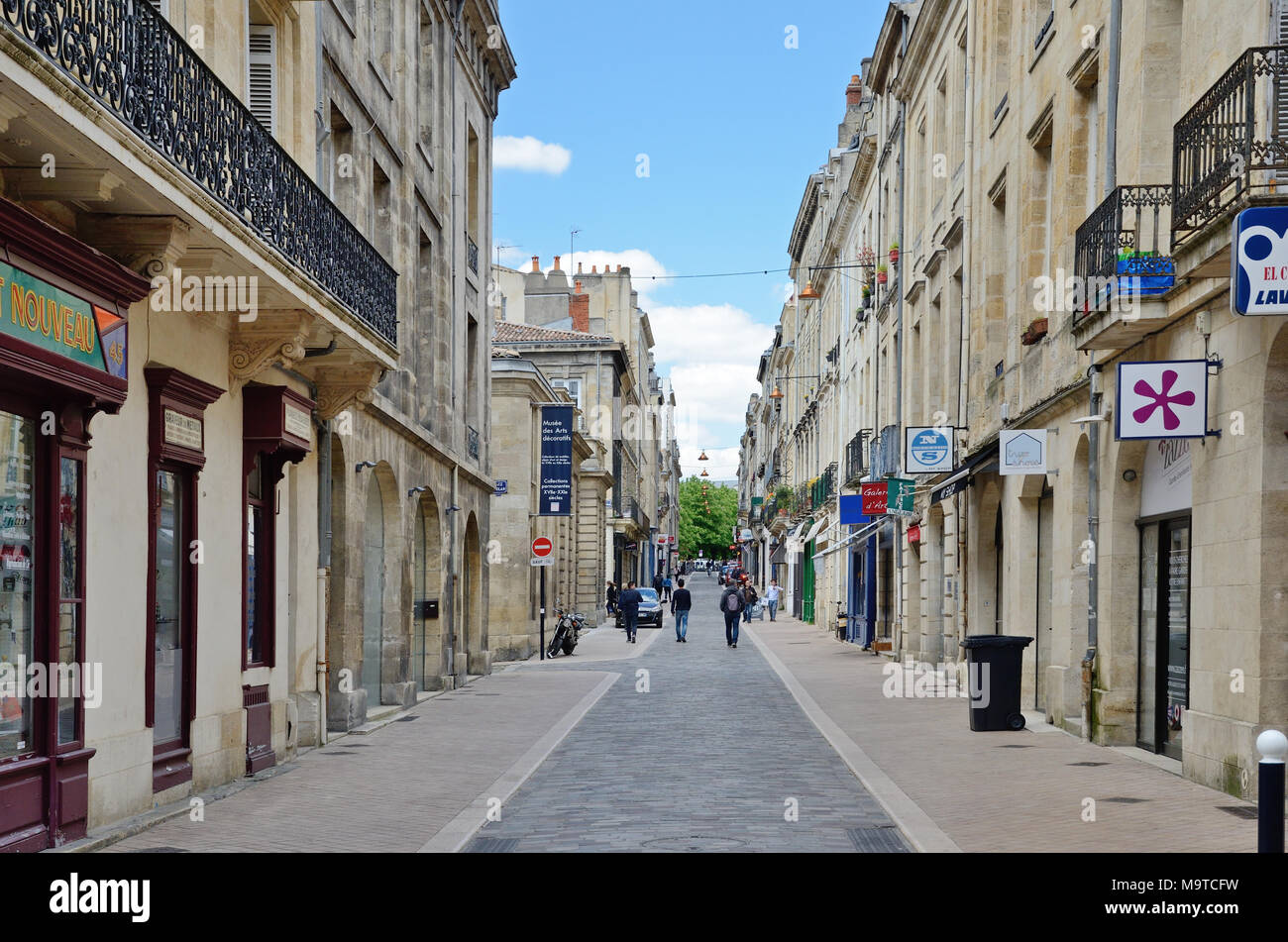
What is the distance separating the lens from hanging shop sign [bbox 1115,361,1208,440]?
1184cm

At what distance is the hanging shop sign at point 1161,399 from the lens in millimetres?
11844

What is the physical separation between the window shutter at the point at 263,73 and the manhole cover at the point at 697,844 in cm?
855

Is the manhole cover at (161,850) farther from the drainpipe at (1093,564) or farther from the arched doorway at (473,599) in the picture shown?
the arched doorway at (473,599)

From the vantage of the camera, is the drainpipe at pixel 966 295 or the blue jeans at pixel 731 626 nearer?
the drainpipe at pixel 966 295

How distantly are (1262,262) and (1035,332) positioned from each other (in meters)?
Answer: 8.95

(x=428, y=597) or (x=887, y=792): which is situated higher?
(x=428, y=597)

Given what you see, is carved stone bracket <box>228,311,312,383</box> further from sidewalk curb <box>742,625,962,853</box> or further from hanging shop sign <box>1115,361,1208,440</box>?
hanging shop sign <box>1115,361,1208,440</box>

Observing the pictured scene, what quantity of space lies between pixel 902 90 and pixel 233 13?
2133 centimetres

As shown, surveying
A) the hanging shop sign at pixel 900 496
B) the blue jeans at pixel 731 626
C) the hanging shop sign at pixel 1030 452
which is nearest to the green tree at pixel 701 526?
the blue jeans at pixel 731 626

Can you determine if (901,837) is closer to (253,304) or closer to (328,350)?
(253,304)

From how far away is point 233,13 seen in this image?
12.7 m

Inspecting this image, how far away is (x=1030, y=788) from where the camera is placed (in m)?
11.7

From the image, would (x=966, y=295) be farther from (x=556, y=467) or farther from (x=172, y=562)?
(x=172, y=562)

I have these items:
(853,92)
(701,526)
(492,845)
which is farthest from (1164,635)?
(701,526)
